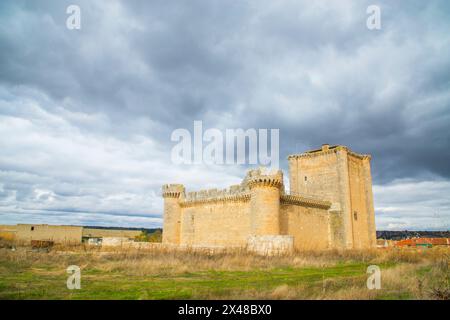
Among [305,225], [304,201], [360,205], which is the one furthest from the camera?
[360,205]

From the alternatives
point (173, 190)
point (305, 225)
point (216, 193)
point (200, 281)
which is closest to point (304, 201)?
point (305, 225)

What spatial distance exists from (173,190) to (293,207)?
1188 cm

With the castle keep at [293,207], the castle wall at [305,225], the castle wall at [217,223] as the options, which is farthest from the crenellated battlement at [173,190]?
the castle wall at [305,225]

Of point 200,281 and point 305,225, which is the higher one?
point 305,225

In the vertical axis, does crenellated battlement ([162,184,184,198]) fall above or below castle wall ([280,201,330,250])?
above

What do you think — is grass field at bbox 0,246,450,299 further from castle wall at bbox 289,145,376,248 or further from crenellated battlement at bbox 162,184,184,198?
crenellated battlement at bbox 162,184,184,198

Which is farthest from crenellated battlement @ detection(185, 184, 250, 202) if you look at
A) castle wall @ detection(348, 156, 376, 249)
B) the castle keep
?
castle wall @ detection(348, 156, 376, 249)

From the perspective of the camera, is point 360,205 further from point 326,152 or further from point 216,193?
point 216,193

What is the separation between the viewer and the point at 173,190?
1320 inches

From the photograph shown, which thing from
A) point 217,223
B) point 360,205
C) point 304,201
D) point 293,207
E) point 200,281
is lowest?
point 200,281

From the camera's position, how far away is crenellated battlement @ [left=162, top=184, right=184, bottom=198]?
33469 millimetres
